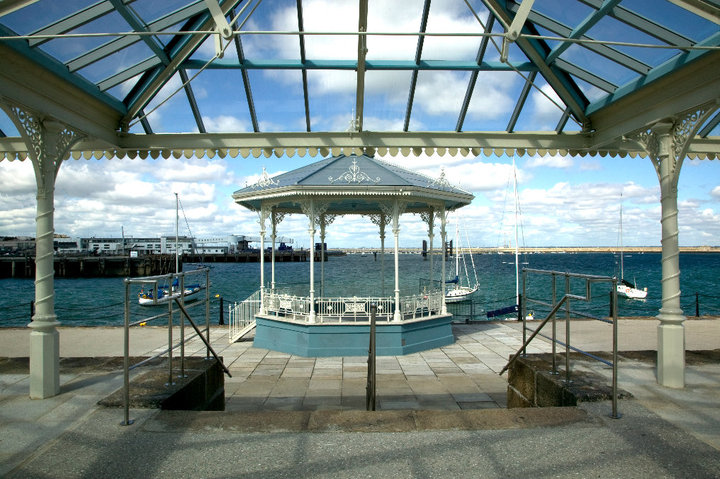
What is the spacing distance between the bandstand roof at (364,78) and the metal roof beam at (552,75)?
2 centimetres

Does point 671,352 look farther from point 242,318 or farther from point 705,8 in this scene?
point 242,318

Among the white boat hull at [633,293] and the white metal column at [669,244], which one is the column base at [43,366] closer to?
the white metal column at [669,244]

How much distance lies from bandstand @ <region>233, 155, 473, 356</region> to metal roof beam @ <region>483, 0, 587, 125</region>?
3689 millimetres

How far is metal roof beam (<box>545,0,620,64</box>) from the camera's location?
4.89 meters

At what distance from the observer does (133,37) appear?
18.1 ft

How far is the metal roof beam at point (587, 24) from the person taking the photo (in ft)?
16.0

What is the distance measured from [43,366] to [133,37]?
389cm

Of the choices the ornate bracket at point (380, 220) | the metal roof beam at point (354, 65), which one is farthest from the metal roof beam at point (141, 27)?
the ornate bracket at point (380, 220)

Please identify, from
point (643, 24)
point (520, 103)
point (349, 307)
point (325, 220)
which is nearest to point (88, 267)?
point (325, 220)

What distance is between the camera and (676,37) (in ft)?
16.3

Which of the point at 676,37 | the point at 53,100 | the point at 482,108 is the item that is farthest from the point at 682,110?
the point at 53,100

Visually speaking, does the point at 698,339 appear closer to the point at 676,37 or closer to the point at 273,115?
the point at 676,37

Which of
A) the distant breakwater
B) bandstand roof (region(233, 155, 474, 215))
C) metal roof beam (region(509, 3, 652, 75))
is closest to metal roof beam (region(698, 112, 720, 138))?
metal roof beam (region(509, 3, 652, 75))

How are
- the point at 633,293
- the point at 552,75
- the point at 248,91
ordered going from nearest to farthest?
1. the point at 552,75
2. the point at 248,91
3. the point at 633,293
